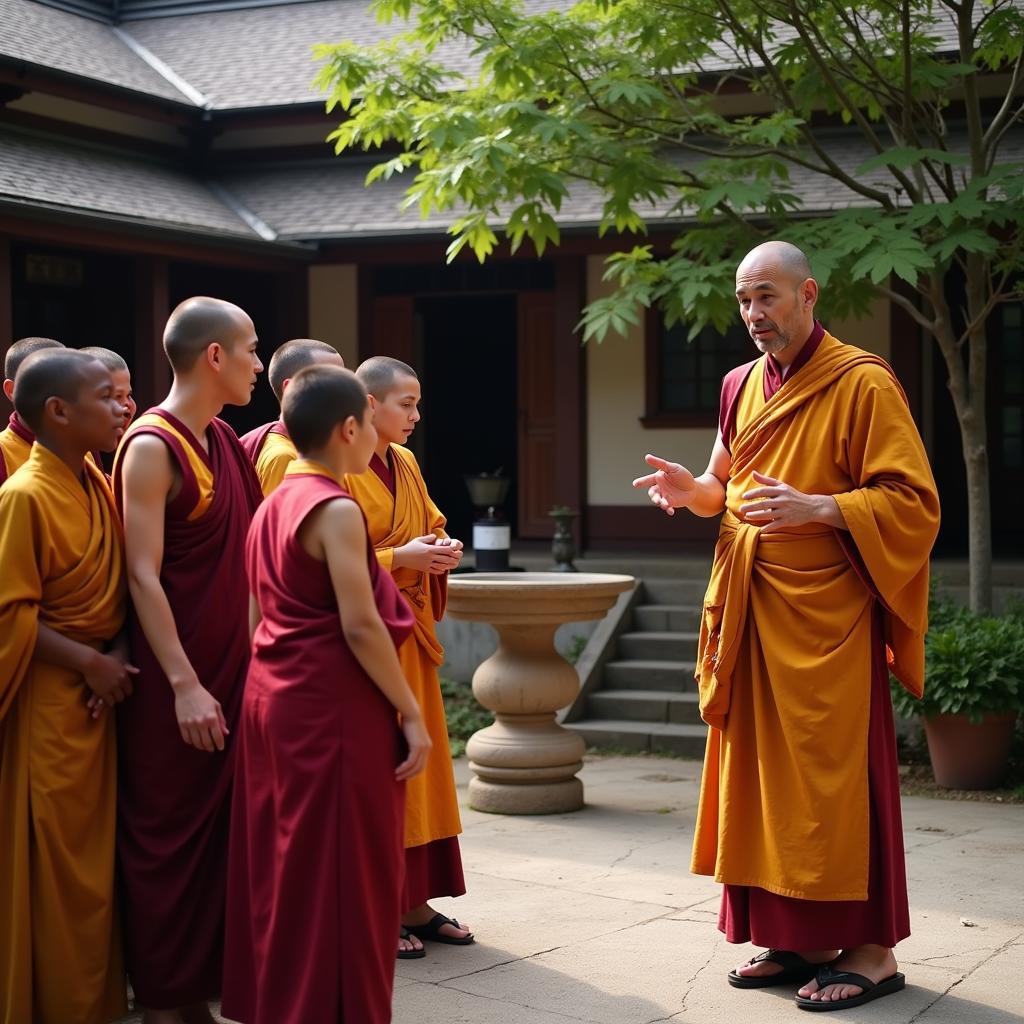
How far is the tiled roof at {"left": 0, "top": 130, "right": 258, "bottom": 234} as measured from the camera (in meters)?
11.4

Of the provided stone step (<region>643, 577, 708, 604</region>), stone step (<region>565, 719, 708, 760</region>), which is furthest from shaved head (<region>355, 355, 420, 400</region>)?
stone step (<region>643, 577, 708, 604</region>)

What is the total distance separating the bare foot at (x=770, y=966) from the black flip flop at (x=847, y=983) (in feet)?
0.29

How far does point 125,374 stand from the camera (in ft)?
14.8

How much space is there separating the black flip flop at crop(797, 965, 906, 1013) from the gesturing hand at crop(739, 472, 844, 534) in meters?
1.33

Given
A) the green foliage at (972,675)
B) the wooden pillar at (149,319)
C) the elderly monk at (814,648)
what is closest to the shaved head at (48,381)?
the elderly monk at (814,648)

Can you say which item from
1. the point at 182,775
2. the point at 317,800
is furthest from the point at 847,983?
the point at 182,775

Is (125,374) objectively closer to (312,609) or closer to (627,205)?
(312,609)

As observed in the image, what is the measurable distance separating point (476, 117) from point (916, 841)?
457 cm

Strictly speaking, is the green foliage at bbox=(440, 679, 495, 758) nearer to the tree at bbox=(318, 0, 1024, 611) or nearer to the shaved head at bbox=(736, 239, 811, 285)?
the tree at bbox=(318, 0, 1024, 611)

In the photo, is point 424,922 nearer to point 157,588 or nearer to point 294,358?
point 157,588

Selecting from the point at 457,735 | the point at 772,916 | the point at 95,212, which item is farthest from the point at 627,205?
the point at 772,916

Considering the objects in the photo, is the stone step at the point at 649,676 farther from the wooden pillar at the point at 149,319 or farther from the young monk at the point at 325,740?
the young monk at the point at 325,740

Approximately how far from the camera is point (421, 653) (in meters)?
5.17

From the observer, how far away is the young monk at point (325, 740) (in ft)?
11.7
